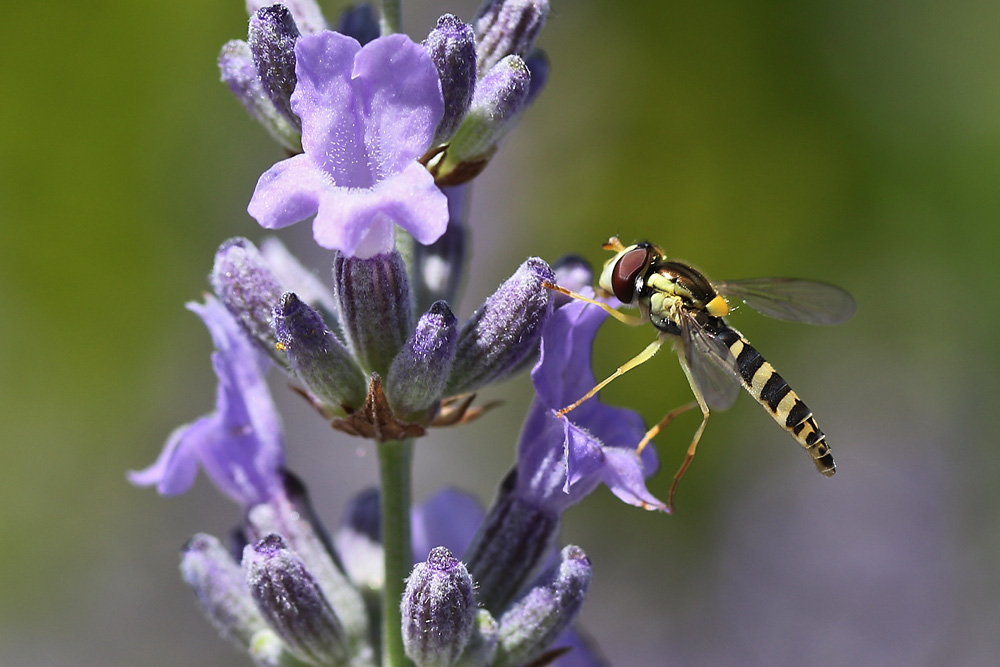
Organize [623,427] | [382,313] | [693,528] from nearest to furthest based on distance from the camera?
[382,313] → [623,427] → [693,528]

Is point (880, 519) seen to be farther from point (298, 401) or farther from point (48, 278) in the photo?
point (48, 278)

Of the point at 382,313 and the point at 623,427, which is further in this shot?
the point at 623,427

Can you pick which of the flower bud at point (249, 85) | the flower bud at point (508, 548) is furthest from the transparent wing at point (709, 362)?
the flower bud at point (249, 85)

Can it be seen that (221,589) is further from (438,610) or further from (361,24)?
(361,24)

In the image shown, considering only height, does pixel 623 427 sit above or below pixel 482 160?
below

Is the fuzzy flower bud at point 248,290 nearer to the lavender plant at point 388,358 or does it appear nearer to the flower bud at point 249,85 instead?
the lavender plant at point 388,358

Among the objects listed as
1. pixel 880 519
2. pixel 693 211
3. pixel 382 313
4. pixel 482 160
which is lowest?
pixel 382 313

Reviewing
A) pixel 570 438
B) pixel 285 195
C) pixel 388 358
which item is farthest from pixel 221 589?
pixel 285 195

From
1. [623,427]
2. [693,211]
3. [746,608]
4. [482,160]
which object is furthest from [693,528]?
[482,160]
